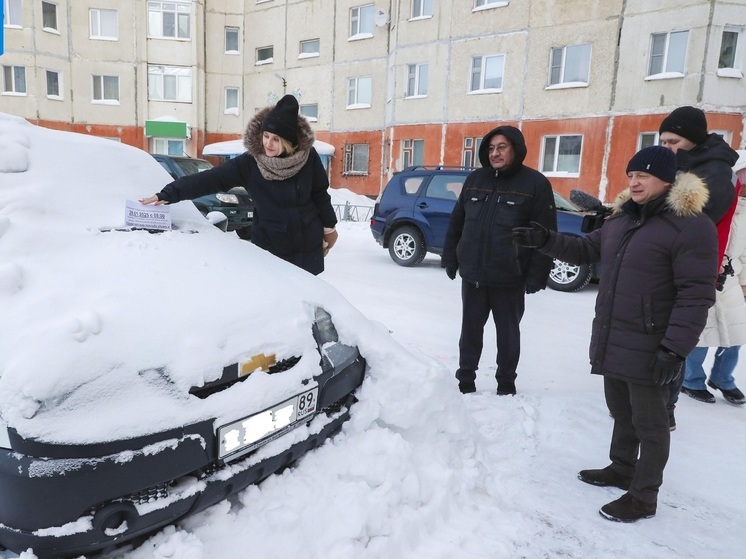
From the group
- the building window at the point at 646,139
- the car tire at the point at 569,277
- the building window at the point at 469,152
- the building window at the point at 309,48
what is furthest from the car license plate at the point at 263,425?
the building window at the point at 309,48

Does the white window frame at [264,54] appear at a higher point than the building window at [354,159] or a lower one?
higher

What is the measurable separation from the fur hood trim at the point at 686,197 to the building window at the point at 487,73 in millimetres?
16328

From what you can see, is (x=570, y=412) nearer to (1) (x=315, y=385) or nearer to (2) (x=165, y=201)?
(1) (x=315, y=385)

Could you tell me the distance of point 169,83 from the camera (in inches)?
968

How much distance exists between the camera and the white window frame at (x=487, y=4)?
16719 mm

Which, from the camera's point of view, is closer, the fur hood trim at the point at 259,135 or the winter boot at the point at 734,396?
the fur hood trim at the point at 259,135

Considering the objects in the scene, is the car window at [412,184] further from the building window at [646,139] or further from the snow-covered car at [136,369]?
the building window at [646,139]

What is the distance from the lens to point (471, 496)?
238cm

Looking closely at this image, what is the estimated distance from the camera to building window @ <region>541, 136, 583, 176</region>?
16156mm

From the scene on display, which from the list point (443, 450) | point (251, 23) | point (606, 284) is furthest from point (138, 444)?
point (251, 23)

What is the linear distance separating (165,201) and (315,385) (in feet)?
4.64

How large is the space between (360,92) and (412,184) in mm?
14316

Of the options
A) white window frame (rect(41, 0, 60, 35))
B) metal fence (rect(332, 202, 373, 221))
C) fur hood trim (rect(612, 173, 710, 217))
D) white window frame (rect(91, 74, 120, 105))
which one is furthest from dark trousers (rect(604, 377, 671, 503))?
white window frame (rect(41, 0, 60, 35))

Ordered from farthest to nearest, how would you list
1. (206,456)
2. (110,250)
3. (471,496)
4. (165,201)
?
1. (165,201)
2. (471,496)
3. (110,250)
4. (206,456)
